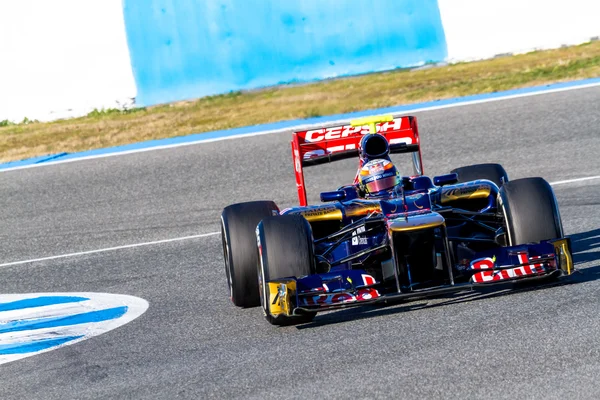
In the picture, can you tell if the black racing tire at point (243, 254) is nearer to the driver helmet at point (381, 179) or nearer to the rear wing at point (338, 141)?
the driver helmet at point (381, 179)

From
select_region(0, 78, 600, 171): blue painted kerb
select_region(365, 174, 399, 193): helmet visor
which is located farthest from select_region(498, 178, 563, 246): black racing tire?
select_region(0, 78, 600, 171): blue painted kerb

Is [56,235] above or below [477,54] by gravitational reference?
below

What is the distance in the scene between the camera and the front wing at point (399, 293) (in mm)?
6422

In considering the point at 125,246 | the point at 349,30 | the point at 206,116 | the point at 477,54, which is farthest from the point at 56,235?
the point at 477,54

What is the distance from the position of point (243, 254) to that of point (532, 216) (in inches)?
76.1

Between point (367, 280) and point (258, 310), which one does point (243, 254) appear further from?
point (367, 280)

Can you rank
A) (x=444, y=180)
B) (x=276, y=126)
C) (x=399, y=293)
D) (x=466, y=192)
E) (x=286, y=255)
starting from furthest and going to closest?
Result: (x=276, y=126), (x=444, y=180), (x=466, y=192), (x=286, y=255), (x=399, y=293)

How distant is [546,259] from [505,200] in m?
0.60

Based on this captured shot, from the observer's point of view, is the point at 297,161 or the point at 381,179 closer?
the point at 381,179

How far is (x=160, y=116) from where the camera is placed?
15.6 m

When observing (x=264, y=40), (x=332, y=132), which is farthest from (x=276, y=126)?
(x=332, y=132)

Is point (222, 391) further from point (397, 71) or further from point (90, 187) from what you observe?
point (397, 71)

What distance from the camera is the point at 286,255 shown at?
6.70 meters

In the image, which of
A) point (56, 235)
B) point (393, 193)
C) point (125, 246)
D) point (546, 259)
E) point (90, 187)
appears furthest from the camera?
point (90, 187)
